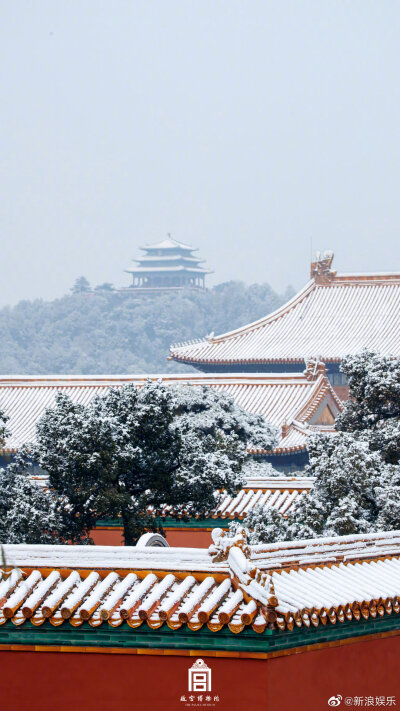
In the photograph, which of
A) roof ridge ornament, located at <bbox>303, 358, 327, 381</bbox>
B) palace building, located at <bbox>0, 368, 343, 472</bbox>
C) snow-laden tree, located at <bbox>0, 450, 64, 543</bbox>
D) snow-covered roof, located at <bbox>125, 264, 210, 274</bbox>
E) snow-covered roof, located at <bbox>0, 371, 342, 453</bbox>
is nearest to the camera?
snow-laden tree, located at <bbox>0, 450, 64, 543</bbox>

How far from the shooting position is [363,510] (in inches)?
598

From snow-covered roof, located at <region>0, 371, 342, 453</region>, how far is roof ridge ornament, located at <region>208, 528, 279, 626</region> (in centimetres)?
2249

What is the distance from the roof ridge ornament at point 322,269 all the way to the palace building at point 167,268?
78.4 meters

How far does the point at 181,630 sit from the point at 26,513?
25.6 feet

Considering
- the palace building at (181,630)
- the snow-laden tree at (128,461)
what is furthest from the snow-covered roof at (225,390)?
the palace building at (181,630)

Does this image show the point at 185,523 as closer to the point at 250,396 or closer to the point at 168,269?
the point at 250,396

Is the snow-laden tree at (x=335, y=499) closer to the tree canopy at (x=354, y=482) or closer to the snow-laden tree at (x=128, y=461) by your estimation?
the tree canopy at (x=354, y=482)

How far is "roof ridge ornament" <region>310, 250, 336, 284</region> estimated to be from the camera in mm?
44125

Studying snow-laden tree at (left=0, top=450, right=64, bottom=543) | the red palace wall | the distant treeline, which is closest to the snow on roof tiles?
snow-laden tree at (left=0, top=450, right=64, bottom=543)

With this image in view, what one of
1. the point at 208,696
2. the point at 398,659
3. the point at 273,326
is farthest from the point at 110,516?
the point at 273,326

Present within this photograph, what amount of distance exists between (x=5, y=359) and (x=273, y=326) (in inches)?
2577

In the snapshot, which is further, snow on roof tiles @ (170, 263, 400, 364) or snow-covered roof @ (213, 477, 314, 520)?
snow on roof tiles @ (170, 263, 400, 364)

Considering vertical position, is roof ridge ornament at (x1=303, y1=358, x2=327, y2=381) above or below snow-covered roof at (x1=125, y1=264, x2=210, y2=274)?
below

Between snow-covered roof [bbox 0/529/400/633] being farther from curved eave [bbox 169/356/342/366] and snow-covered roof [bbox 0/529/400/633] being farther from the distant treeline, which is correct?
the distant treeline
